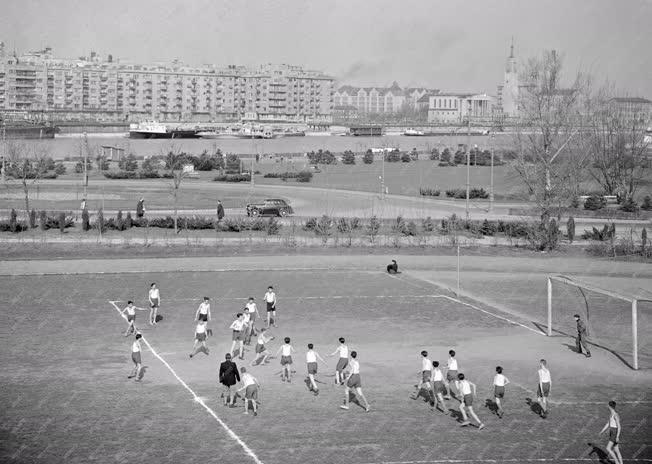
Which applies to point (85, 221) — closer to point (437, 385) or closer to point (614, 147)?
point (437, 385)

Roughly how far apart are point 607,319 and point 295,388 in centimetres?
1378

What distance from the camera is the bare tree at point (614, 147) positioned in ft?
232

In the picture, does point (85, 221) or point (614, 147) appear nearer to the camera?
point (85, 221)

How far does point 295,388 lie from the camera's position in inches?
847

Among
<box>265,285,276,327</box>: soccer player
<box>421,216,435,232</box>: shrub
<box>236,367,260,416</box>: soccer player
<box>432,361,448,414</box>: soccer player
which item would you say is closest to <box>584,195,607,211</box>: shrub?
<box>421,216,435,232</box>: shrub

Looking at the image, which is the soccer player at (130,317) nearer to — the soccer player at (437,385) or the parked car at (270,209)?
the soccer player at (437,385)

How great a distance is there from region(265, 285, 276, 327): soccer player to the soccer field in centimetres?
40

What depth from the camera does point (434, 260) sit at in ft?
137

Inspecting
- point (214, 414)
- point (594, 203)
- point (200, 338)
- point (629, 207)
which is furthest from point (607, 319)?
point (629, 207)

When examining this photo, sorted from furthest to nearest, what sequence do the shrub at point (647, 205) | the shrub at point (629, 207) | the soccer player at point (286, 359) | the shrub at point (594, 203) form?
the shrub at point (647, 205) < the shrub at point (594, 203) < the shrub at point (629, 207) < the soccer player at point (286, 359)

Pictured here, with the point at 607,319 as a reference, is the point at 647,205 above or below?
above

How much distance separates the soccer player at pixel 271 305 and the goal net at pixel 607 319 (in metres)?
8.47

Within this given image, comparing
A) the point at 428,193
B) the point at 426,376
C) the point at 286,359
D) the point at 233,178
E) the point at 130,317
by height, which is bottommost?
the point at 426,376

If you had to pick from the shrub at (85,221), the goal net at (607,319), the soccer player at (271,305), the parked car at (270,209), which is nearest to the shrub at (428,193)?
the parked car at (270,209)
